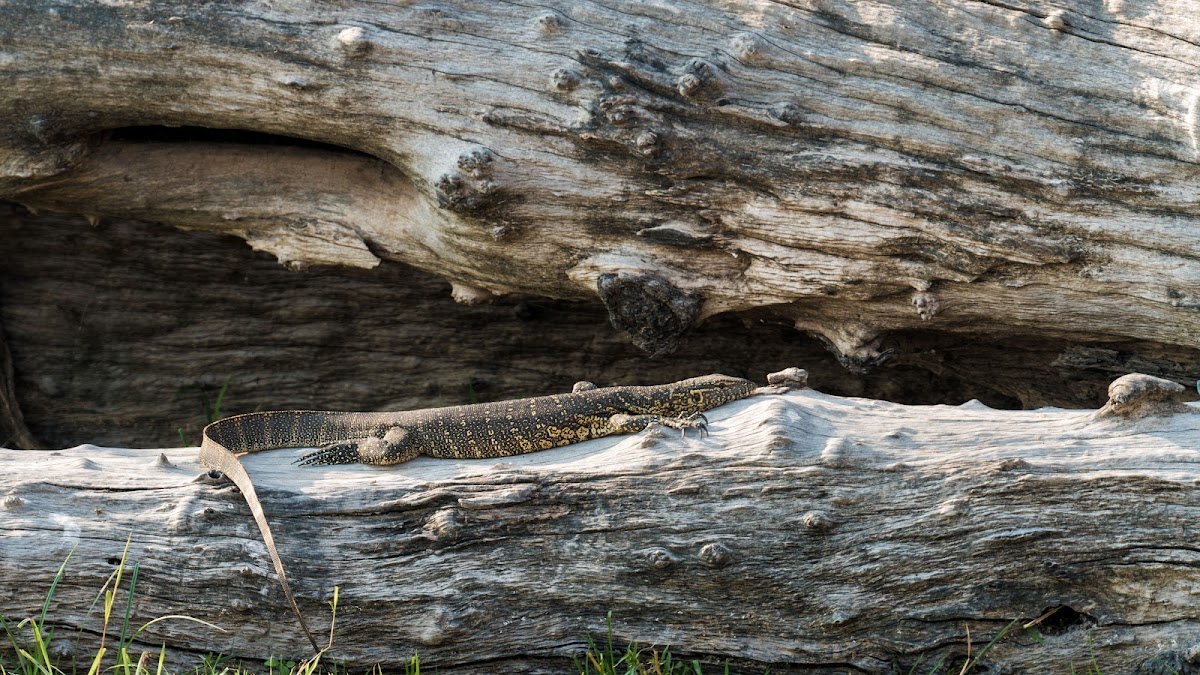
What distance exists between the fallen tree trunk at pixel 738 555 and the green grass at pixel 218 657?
0.04 metres

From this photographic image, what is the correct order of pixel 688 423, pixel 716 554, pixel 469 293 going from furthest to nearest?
pixel 469 293 < pixel 688 423 < pixel 716 554

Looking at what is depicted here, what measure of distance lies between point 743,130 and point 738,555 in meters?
1.88

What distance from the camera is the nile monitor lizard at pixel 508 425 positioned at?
193 inches

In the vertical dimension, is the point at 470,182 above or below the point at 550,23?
below

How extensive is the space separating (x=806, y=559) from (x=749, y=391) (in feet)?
3.20

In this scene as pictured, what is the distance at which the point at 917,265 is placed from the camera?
494 cm

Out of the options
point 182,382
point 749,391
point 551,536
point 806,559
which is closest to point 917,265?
point 749,391

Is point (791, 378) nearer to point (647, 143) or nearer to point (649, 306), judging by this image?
point (649, 306)

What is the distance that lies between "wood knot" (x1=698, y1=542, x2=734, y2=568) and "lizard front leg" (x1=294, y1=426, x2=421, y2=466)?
4.68 ft

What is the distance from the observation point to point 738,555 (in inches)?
170

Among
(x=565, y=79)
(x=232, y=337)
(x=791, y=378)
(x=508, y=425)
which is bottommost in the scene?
(x=232, y=337)

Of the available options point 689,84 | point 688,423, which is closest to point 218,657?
point 688,423

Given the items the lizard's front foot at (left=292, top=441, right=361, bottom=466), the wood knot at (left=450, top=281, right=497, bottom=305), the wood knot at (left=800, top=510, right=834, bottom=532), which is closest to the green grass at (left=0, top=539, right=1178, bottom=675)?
the wood knot at (left=800, top=510, right=834, bottom=532)

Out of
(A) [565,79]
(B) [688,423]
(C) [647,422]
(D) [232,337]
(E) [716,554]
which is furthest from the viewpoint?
(D) [232,337]
